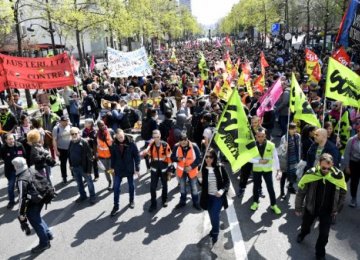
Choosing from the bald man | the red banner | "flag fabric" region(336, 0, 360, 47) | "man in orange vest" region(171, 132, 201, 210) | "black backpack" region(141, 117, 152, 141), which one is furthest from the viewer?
the red banner

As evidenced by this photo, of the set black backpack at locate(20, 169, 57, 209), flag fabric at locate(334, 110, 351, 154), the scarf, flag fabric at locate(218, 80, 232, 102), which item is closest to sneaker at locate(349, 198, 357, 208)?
flag fabric at locate(334, 110, 351, 154)

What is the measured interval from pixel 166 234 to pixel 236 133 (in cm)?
209

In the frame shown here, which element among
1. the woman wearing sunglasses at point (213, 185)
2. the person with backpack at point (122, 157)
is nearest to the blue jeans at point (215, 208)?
the woman wearing sunglasses at point (213, 185)

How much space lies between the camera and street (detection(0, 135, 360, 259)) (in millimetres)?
5941

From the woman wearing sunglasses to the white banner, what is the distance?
11536 mm

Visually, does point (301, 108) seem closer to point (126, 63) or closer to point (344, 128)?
point (344, 128)

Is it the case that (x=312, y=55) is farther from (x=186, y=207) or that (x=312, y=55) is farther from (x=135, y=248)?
(x=135, y=248)

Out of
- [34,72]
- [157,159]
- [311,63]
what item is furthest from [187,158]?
[311,63]

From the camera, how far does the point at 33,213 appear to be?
607cm

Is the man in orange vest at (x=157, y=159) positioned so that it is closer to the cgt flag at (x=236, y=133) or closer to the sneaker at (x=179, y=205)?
the sneaker at (x=179, y=205)

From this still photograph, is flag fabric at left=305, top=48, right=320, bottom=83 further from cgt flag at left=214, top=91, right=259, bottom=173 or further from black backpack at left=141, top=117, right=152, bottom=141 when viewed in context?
cgt flag at left=214, top=91, right=259, bottom=173

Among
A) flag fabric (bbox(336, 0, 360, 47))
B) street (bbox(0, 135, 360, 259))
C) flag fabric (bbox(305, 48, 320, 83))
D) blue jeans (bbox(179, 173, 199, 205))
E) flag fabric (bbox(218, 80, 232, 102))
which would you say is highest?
flag fabric (bbox(336, 0, 360, 47))

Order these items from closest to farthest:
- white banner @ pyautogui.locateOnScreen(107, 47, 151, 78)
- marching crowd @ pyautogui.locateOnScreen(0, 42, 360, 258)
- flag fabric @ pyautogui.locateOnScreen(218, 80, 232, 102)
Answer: marching crowd @ pyautogui.locateOnScreen(0, 42, 360, 258)
flag fabric @ pyautogui.locateOnScreen(218, 80, 232, 102)
white banner @ pyautogui.locateOnScreen(107, 47, 151, 78)

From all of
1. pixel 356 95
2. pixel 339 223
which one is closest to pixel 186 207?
pixel 339 223
